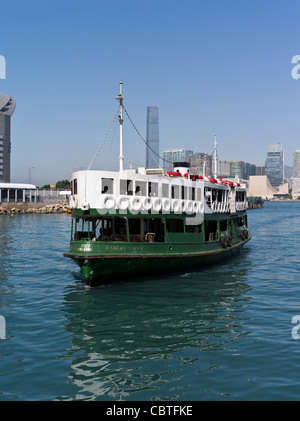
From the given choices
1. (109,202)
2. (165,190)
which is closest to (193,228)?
(165,190)

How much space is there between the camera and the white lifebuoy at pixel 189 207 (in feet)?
78.4

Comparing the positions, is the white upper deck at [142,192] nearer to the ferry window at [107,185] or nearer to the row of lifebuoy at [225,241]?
the ferry window at [107,185]

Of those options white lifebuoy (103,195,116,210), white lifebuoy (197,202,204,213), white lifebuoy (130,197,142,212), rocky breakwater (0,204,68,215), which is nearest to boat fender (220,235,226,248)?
white lifebuoy (197,202,204,213)

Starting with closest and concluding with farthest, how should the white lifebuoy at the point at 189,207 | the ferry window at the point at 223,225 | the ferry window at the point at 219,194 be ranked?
the white lifebuoy at the point at 189,207, the ferry window at the point at 219,194, the ferry window at the point at 223,225

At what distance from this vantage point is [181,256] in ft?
74.6

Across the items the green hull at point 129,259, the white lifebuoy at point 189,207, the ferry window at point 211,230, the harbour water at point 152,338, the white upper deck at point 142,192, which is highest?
the white upper deck at point 142,192

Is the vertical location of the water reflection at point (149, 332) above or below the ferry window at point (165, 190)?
below

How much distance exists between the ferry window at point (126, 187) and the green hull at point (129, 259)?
267cm

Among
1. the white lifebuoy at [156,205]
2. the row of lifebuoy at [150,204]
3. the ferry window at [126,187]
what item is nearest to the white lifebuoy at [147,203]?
the row of lifebuoy at [150,204]

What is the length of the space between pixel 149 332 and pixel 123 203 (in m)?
8.43

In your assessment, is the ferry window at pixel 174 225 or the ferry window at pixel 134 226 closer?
the ferry window at pixel 134 226

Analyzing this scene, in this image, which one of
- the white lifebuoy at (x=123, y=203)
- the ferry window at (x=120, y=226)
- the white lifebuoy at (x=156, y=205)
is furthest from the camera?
the ferry window at (x=120, y=226)

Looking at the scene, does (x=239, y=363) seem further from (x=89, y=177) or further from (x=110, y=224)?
(x=110, y=224)

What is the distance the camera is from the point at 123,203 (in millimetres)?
20781
